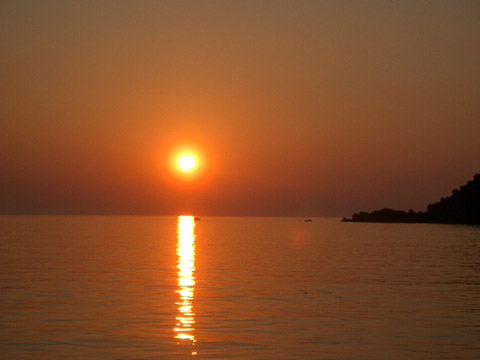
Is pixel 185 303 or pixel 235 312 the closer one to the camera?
pixel 235 312

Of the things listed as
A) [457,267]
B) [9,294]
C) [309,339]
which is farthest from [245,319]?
[457,267]

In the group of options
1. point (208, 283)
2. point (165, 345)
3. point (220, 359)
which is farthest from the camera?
point (208, 283)

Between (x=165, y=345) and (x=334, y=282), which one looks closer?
(x=165, y=345)

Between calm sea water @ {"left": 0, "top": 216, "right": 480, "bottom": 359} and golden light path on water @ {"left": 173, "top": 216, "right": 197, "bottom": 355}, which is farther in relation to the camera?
golden light path on water @ {"left": 173, "top": 216, "right": 197, "bottom": 355}

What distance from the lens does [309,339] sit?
2577 cm

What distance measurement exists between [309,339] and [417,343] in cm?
Answer: 392

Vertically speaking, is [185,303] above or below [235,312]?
above

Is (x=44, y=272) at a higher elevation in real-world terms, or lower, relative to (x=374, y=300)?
higher

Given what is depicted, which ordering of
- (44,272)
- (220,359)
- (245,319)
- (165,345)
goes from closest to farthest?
(220,359), (165,345), (245,319), (44,272)

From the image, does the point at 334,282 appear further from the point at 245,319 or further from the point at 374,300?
the point at 245,319

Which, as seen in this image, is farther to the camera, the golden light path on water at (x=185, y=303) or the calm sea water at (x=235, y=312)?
the golden light path on water at (x=185, y=303)

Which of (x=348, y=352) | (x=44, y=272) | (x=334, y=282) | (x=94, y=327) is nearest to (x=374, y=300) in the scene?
(x=334, y=282)

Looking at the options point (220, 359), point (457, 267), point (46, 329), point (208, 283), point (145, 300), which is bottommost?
point (220, 359)

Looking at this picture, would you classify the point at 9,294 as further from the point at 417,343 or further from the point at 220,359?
the point at 417,343
